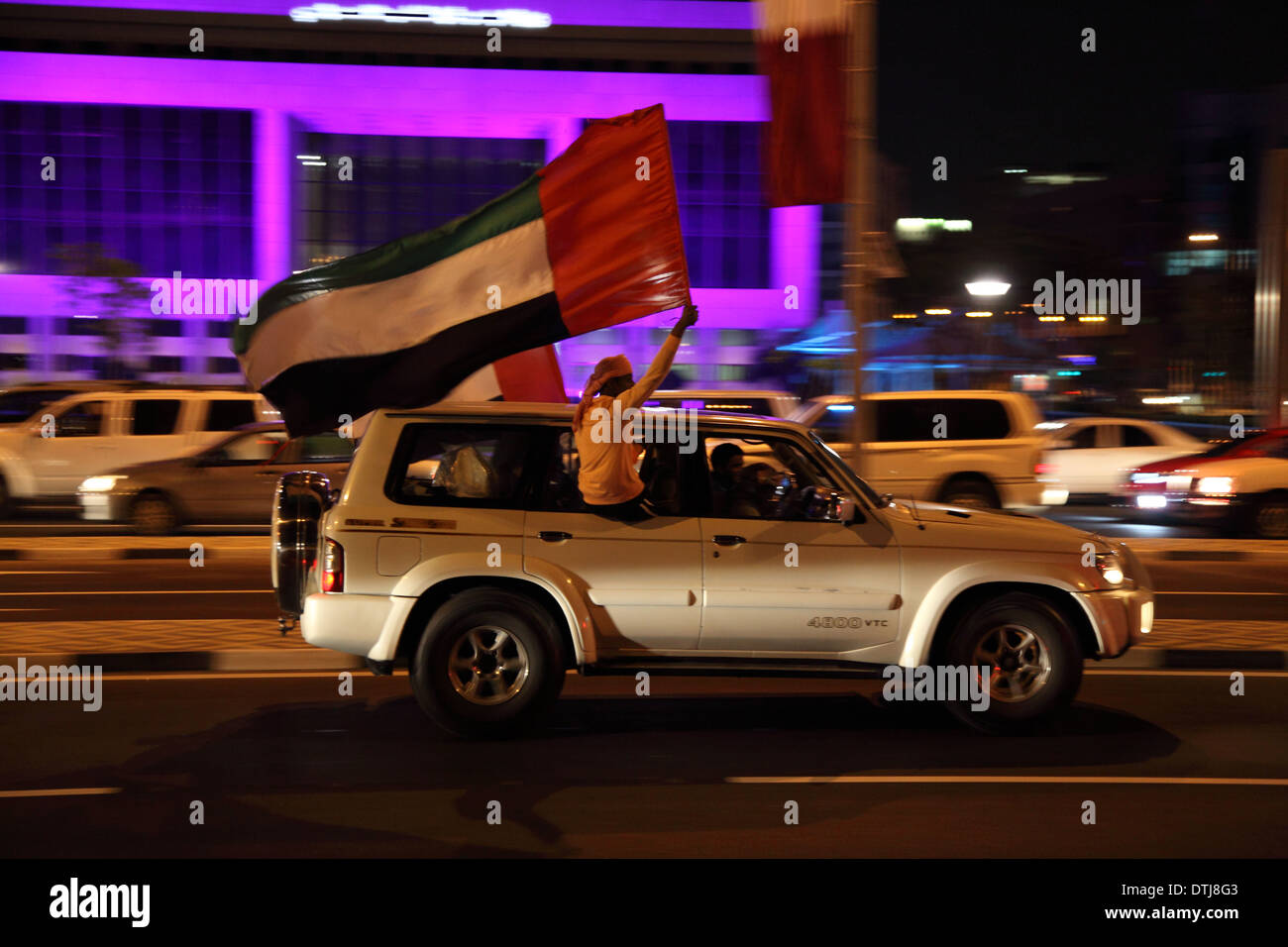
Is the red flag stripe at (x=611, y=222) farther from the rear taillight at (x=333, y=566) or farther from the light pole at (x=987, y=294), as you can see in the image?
the light pole at (x=987, y=294)

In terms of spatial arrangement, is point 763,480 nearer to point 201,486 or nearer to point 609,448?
point 609,448

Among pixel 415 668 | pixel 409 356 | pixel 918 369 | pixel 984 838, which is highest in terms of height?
pixel 918 369

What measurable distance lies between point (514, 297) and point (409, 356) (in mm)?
704

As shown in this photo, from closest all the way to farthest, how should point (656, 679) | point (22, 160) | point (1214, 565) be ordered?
point (656, 679)
point (1214, 565)
point (22, 160)

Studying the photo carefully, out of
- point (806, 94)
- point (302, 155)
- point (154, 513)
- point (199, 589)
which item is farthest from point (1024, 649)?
point (302, 155)

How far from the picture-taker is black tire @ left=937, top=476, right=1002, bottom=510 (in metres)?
17.1

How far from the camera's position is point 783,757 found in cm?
632

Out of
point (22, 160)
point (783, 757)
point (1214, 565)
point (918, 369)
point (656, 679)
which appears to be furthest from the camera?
point (22, 160)

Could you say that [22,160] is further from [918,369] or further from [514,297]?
[514,297]

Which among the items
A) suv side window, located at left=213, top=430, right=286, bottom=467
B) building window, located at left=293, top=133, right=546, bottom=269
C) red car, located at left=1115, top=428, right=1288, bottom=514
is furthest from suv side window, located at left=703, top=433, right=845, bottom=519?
building window, located at left=293, top=133, right=546, bottom=269

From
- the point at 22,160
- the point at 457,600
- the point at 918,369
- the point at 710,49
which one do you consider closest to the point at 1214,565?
the point at 457,600

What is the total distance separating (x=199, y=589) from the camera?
477 inches

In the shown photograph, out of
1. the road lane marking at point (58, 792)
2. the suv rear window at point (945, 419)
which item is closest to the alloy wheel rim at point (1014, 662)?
the road lane marking at point (58, 792)

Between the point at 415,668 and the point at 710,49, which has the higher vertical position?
the point at 710,49
